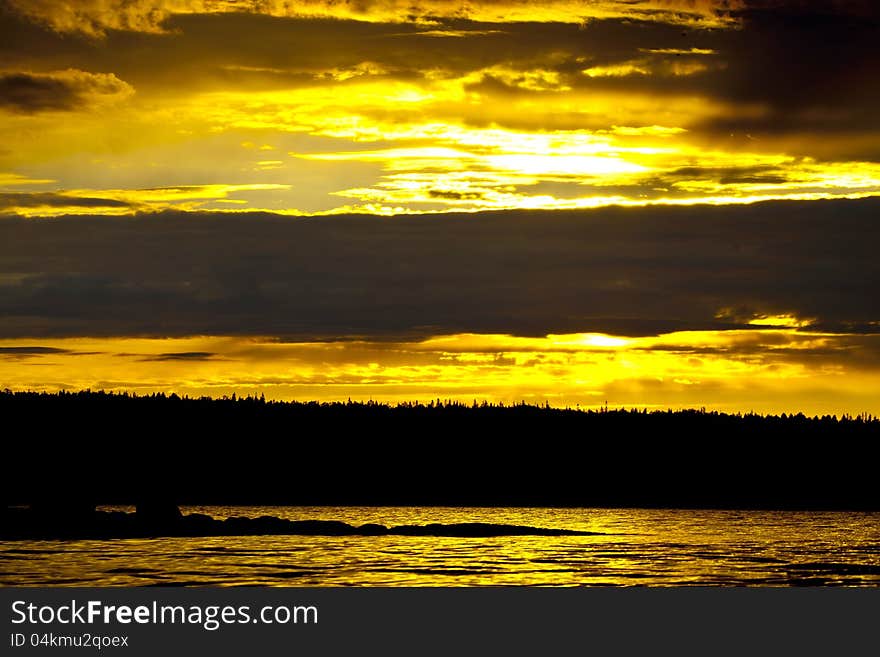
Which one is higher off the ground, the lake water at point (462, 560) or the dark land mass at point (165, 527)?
the dark land mass at point (165, 527)

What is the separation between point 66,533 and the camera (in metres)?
104

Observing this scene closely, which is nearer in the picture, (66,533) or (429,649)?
(429,649)

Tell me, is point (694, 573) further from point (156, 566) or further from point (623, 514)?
point (623, 514)

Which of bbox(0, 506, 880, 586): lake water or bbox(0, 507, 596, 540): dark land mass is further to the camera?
bbox(0, 507, 596, 540): dark land mass

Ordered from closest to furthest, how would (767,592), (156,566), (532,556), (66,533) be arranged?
(767,592)
(156,566)
(532,556)
(66,533)

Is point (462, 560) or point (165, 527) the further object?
point (165, 527)

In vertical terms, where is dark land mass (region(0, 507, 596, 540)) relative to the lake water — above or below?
above

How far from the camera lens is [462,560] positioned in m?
92.2

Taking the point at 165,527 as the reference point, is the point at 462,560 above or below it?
below

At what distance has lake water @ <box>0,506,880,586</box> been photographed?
7731 centimetres

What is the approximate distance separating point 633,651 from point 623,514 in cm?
13095

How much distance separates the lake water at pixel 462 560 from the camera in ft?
254

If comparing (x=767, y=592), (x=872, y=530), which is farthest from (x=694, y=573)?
(x=872, y=530)

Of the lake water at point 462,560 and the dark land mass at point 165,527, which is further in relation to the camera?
the dark land mass at point 165,527
